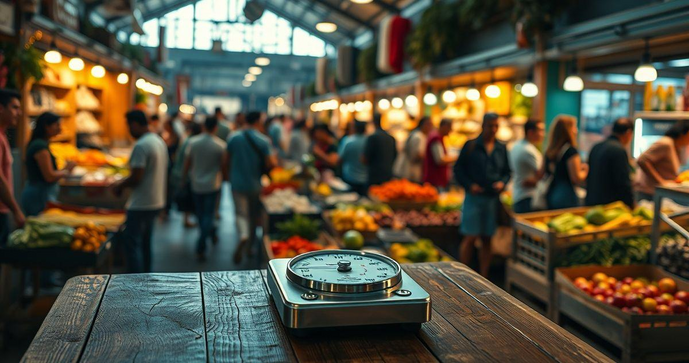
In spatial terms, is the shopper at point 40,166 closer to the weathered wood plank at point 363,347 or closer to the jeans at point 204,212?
the jeans at point 204,212

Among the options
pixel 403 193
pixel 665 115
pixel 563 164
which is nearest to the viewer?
pixel 665 115

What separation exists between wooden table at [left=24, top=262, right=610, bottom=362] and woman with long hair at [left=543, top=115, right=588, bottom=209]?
4.09m

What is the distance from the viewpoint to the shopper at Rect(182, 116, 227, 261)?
6.56 metres

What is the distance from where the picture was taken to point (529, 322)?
4.62 ft

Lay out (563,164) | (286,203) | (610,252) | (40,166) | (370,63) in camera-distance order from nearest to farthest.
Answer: (610,252)
(40,166)
(563,164)
(286,203)
(370,63)

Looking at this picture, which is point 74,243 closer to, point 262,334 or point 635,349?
point 262,334

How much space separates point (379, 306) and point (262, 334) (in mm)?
261

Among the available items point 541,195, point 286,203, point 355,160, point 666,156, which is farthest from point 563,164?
point 355,160

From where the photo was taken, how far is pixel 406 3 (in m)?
14.9

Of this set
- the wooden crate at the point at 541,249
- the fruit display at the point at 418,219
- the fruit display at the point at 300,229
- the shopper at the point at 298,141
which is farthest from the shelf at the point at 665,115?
the shopper at the point at 298,141

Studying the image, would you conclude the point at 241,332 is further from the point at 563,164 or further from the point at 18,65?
the point at 18,65

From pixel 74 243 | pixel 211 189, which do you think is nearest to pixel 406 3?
pixel 211 189

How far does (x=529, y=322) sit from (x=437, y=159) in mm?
6387

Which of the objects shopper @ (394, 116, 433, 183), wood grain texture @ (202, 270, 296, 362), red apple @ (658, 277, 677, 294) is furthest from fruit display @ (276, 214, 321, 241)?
wood grain texture @ (202, 270, 296, 362)
